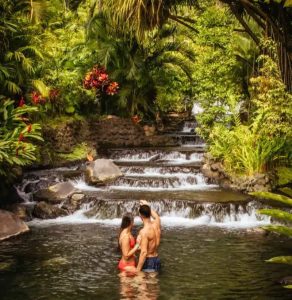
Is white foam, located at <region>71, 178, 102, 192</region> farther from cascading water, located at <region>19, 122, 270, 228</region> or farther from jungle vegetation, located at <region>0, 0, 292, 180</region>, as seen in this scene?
jungle vegetation, located at <region>0, 0, 292, 180</region>

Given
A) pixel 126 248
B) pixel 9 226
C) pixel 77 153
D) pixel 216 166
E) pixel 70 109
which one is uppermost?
pixel 70 109

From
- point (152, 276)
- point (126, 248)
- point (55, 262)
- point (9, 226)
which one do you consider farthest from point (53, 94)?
point (152, 276)

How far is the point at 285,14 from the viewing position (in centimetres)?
1527

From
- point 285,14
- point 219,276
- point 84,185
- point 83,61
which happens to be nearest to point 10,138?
point 84,185

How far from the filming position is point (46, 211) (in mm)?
14383

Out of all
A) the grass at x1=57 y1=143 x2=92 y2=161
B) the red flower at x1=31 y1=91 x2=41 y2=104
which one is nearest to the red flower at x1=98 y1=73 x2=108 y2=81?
the grass at x1=57 y1=143 x2=92 y2=161

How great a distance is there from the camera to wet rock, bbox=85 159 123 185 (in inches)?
687

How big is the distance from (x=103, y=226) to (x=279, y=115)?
237 inches

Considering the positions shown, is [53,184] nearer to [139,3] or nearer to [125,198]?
[125,198]

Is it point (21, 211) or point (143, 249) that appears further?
point (21, 211)

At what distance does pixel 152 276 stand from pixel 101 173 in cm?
901

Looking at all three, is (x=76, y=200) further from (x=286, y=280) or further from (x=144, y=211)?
(x=286, y=280)

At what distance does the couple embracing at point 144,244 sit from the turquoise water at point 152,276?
20 centimetres

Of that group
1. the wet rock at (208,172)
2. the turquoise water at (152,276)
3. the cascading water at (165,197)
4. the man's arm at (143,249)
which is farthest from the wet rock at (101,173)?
the man's arm at (143,249)
